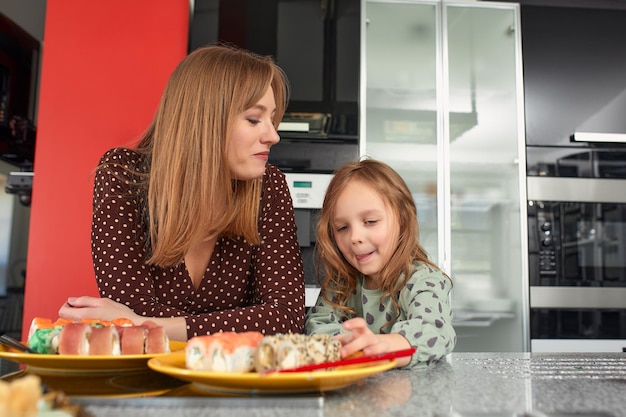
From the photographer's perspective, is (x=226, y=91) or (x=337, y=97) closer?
(x=226, y=91)

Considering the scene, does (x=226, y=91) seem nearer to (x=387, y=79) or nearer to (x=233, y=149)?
(x=233, y=149)

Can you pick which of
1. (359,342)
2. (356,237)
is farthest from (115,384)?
(356,237)

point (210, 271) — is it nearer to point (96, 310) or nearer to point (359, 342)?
point (96, 310)

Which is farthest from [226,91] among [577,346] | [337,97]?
[577,346]

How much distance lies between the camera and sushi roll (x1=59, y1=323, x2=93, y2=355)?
740 millimetres

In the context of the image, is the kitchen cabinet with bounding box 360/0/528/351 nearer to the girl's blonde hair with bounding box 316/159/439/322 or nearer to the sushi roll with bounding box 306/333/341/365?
the girl's blonde hair with bounding box 316/159/439/322

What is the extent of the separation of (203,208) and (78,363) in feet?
2.03

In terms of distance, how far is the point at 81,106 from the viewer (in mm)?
2693

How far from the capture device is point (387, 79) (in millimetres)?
3076

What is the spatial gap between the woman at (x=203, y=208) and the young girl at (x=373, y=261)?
100mm

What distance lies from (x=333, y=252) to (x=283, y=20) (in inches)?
69.2

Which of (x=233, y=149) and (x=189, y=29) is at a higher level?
(x=189, y=29)

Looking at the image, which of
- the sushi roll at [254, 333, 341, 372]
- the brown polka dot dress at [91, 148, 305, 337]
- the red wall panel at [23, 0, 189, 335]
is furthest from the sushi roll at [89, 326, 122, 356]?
the red wall panel at [23, 0, 189, 335]

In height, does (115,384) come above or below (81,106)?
below
